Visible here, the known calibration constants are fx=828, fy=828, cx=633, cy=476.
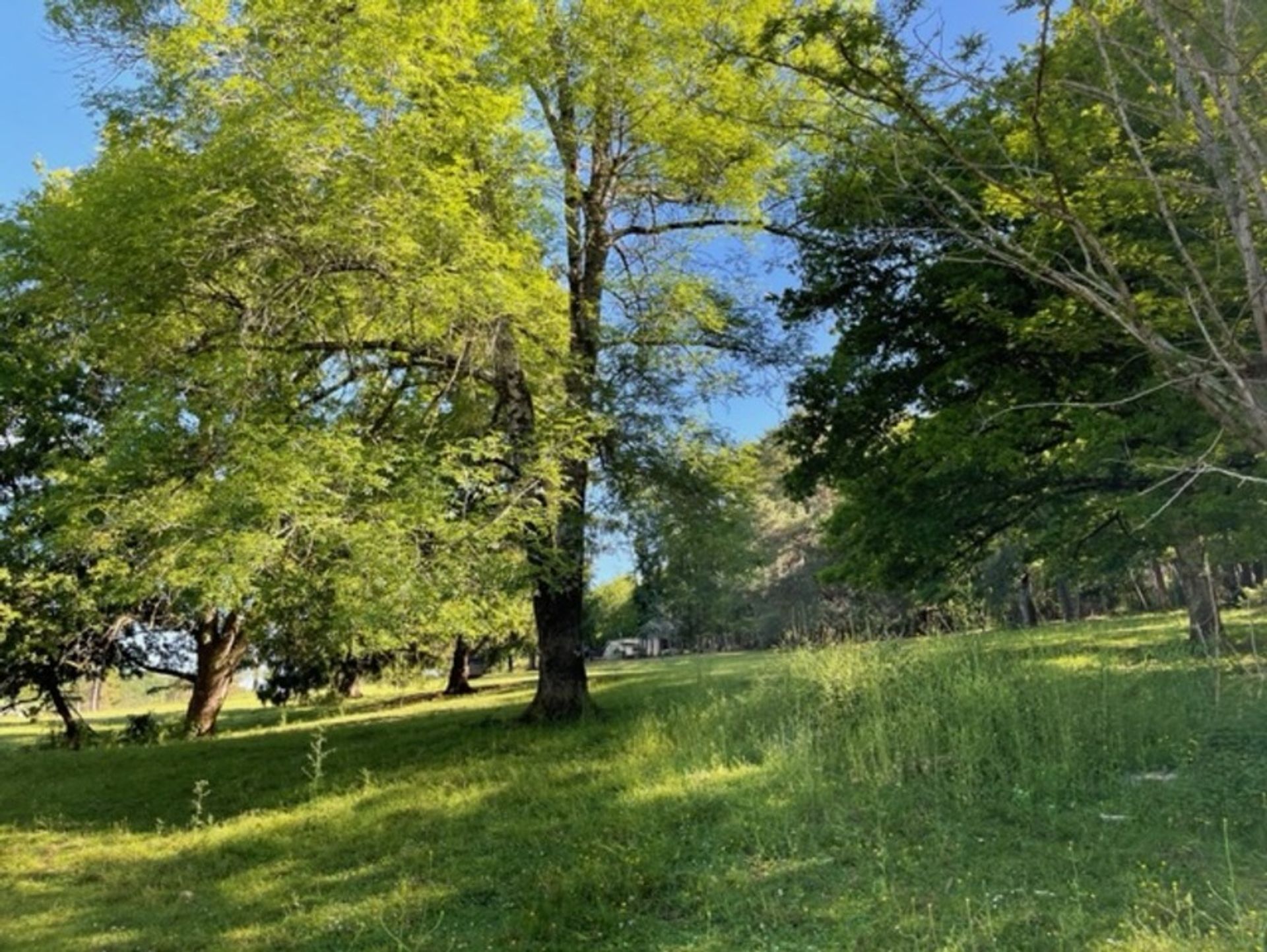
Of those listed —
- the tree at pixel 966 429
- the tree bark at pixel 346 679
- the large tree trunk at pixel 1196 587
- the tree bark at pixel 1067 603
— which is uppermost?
the tree at pixel 966 429

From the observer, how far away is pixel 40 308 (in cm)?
836

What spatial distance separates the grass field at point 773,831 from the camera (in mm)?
3889

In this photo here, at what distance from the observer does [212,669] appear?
17.5 m

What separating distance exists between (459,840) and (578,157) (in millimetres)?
8842

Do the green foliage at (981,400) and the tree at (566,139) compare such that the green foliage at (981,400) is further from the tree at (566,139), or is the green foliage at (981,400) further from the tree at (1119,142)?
the tree at (566,139)

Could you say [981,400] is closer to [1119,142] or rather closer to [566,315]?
[1119,142]

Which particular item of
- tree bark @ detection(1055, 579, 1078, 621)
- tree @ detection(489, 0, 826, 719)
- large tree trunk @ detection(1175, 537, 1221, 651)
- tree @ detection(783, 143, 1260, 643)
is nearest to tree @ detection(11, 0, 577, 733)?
tree @ detection(489, 0, 826, 719)

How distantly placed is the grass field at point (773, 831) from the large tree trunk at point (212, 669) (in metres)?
7.03

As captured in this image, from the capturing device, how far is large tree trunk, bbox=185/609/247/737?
1700 cm

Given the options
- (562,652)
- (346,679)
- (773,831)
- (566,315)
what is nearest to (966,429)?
(566,315)

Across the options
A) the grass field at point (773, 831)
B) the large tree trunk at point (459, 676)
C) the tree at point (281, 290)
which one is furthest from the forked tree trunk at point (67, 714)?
the large tree trunk at point (459, 676)

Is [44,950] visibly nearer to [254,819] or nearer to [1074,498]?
[254,819]

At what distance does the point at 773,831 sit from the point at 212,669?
16.0 m

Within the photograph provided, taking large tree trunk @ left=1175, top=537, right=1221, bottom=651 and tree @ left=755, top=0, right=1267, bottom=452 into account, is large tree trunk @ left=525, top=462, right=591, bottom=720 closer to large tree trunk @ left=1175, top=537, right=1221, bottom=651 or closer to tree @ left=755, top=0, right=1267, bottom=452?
tree @ left=755, top=0, right=1267, bottom=452
